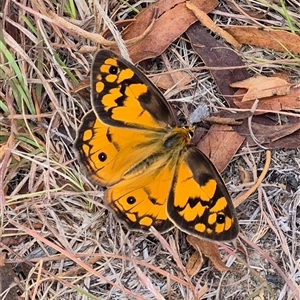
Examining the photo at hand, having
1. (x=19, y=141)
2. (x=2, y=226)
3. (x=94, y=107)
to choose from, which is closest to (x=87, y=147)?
(x=94, y=107)

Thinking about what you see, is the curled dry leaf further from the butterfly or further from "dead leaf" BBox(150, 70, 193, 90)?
"dead leaf" BBox(150, 70, 193, 90)

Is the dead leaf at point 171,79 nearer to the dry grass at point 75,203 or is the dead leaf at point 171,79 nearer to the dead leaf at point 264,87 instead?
the dry grass at point 75,203

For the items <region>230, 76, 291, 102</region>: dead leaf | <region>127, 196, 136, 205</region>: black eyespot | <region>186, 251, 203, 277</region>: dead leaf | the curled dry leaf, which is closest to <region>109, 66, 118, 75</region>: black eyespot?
<region>127, 196, 136, 205</region>: black eyespot

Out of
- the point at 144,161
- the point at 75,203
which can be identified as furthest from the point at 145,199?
the point at 75,203

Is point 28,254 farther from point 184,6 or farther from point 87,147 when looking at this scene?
point 184,6

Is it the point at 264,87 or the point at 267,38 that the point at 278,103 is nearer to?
the point at 264,87
